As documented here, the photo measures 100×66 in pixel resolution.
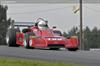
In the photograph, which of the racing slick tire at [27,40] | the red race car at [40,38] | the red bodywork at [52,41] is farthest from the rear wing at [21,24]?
the red bodywork at [52,41]

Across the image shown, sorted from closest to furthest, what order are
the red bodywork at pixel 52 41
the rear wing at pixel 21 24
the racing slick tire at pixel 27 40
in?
the red bodywork at pixel 52 41, the racing slick tire at pixel 27 40, the rear wing at pixel 21 24

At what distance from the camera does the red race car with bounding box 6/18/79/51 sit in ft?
83.5

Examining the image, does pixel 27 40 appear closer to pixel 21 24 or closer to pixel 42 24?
pixel 42 24

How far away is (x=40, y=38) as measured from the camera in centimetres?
2577

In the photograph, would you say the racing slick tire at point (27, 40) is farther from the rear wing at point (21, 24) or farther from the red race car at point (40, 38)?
the rear wing at point (21, 24)

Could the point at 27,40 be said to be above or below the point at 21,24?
below

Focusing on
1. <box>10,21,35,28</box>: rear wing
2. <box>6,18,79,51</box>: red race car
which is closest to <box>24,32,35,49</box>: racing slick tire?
<box>6,18,79,51</box>: red race car

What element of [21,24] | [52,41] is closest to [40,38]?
[52,41]

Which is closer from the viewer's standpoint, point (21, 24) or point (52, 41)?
point (52, 41)

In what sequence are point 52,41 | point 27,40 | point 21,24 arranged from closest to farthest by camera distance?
1. point 52,41
2. point 27,40
3. point 21,24

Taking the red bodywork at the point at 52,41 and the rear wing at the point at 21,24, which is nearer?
the red bodywork at the point at 52,41

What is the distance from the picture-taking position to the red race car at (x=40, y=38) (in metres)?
25.4

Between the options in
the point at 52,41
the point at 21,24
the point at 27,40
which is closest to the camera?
the point at 52,41

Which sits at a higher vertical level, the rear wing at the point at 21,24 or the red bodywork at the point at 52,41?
the rear wing at the point at 21,24
